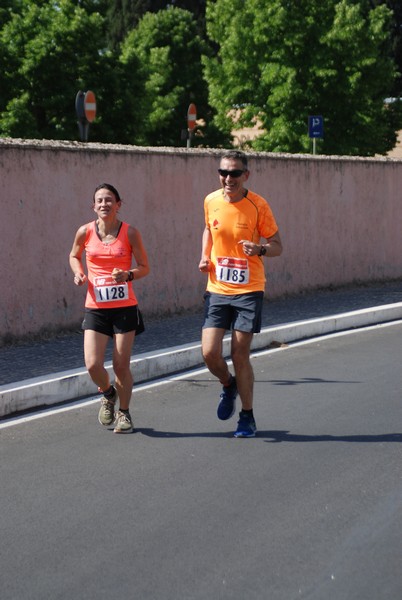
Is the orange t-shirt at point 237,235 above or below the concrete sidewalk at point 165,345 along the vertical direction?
above

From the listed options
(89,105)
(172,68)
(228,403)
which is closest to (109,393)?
(228,403)

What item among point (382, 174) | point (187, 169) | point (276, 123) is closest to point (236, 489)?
point (187, 169)

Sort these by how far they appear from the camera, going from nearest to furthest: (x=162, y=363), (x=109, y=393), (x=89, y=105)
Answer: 1. (x=109, y=393)
2. (x=162, y=363)
3. (x=89, y=105)

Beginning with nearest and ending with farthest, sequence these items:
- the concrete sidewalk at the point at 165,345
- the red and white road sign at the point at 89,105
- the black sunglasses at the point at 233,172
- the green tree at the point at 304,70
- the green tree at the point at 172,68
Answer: the black sunglasses at the point at 233,172 → the concrete sidewalk at the point at 165,345 → the red and white road sign at the point at 89,105 → the green tree at the point at 304,70 → the green tree at the point at 172,68

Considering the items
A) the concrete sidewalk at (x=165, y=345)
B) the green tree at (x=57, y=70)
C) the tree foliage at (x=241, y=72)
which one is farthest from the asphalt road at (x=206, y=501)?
the tree foliage at (x=241, y=72)

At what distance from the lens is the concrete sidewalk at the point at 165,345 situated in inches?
373

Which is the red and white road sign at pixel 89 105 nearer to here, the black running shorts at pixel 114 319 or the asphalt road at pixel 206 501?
the asphalt road at pixel 206 501

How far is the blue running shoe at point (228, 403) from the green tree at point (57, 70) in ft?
89.5

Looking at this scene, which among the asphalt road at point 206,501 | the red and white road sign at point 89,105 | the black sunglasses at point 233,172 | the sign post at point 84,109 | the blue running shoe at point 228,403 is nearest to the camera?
the asphalt road at point 206,501

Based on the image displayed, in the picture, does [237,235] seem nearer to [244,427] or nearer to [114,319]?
[114,319]

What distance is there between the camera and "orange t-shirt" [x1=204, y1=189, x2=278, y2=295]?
7.92 metres

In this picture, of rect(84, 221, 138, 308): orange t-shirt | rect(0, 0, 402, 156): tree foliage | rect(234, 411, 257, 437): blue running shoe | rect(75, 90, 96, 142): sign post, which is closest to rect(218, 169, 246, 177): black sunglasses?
rect(84, 221, 138, 308): orange t-shirt

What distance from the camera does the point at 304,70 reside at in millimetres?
39656

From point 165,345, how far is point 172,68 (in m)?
42.6
